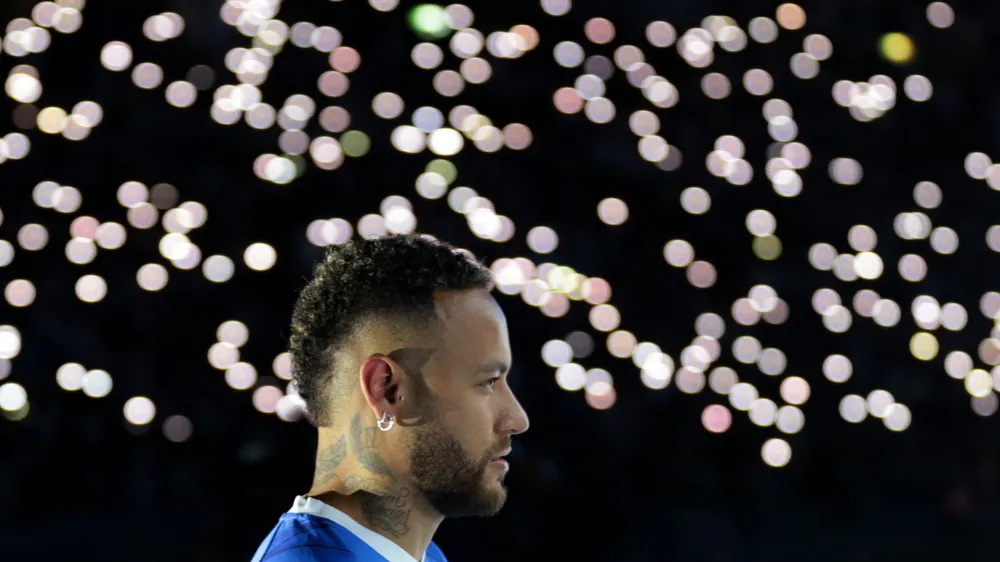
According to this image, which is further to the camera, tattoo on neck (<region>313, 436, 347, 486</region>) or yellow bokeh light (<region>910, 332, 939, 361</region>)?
yellow bokeh light (<region>910, 332, 939, 361</region>)

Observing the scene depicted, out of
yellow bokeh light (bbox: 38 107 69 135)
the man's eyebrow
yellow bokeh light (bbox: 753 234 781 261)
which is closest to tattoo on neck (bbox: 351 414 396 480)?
the man's eyebrow

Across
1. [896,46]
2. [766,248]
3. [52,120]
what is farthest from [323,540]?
[896,46]

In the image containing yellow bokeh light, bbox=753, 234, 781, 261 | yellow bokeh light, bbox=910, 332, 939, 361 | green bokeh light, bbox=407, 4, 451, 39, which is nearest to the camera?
green bokeh light, bbox=407, 4, 451, 39

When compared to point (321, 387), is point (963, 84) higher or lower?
higher

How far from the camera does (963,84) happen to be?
3074mm

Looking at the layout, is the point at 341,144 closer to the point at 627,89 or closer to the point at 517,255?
the point at 517,255

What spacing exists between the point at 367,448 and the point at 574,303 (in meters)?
1.93

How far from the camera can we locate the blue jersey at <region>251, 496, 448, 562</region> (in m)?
0.90

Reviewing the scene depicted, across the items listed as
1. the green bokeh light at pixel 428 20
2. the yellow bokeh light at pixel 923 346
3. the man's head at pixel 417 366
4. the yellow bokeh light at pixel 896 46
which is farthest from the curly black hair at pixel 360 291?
the yellow bokeh light at pixel 923 346

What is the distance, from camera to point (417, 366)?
0.96 meters

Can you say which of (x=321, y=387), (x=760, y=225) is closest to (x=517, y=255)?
(x=760, y=225)

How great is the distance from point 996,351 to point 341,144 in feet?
6.93

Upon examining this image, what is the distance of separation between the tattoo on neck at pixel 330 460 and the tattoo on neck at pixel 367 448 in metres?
0.02

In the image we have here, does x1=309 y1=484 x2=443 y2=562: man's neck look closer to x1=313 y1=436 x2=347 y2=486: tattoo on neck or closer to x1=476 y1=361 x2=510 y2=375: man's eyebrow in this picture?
x1=313 y1=436 x2=347 y2=486: tattoo on neck
